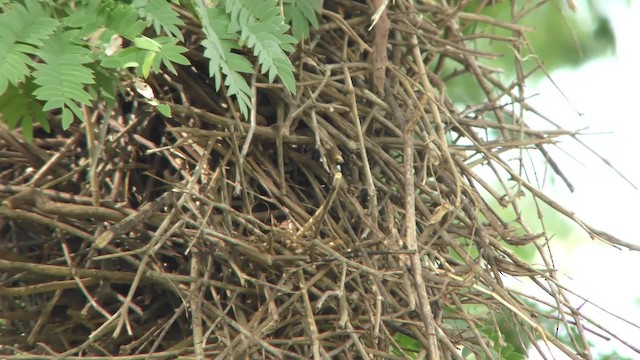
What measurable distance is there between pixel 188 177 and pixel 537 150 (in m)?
0.47

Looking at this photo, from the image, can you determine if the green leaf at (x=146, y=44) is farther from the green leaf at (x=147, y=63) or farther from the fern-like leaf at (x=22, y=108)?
the fern-like leaf at (x=22, y=108)

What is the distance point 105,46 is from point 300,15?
0.72 feet

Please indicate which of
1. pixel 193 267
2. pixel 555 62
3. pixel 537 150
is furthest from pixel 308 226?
pixel 555 62

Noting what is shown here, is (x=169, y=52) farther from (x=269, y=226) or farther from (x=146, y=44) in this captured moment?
(x=269, y=226)

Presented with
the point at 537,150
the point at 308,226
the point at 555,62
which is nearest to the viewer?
the point at 308,226

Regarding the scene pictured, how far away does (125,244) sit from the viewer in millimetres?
830

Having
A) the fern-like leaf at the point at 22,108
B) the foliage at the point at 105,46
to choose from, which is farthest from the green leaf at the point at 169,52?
the fern-like leaf at the point at 22,108

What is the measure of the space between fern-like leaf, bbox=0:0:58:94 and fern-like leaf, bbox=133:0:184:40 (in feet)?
0.26

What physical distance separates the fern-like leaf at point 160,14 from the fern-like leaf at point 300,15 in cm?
14

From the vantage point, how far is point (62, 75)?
69 cm

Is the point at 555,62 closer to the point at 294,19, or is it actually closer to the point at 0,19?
the point at 294,19

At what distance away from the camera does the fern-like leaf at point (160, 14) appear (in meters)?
0.72

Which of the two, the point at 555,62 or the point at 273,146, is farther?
the point at 555,62

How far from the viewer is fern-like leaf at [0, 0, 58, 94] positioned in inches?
26.4
